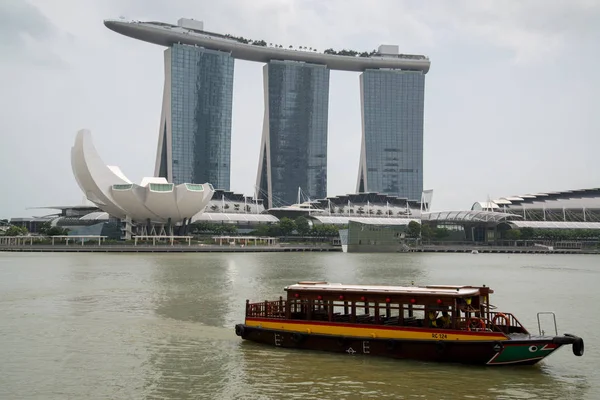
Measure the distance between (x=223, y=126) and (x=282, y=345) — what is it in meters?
142

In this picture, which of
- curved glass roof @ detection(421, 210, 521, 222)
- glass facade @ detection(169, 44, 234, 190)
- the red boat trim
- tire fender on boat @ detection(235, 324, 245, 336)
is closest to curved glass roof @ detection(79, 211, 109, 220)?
glass facade @ detection(169, 44, 234, 190)

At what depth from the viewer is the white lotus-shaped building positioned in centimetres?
10638

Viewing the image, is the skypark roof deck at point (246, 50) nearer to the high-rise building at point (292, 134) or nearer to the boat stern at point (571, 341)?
the high-rise building at point (292, 134)

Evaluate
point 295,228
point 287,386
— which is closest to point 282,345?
point 287,386

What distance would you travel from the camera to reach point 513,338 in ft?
64.7

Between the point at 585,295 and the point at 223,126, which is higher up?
the point at 223,126

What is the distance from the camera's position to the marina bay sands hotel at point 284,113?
6156 inches

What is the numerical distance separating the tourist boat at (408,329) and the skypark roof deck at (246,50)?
470 feet

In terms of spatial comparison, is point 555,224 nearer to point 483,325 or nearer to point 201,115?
point 201,115

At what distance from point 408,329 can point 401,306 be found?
0.88 m

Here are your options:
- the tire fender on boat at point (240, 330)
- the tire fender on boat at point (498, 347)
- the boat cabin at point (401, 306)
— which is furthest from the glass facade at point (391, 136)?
the tire fender on boat at point (498, 347)

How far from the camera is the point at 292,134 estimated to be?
169 metres

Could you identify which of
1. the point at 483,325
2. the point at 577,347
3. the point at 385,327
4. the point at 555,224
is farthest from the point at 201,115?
the point at 577,347

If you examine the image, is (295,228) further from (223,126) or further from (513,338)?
(513,338)
